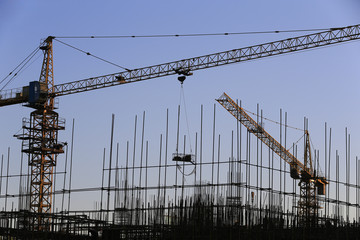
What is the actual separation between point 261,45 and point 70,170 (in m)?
26.9

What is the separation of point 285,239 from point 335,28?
33.7 meters

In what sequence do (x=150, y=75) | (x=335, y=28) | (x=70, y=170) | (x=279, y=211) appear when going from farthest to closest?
(x=150, y=75) < (x=335, y=28) < (x=70, y=170) < (x=279, y=211)

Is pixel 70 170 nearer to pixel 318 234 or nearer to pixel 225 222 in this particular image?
pixel 225 222

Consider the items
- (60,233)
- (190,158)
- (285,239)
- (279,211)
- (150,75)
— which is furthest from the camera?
(150,75)

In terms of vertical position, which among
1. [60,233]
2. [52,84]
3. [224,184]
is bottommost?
[60,233]

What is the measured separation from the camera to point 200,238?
1044 inches

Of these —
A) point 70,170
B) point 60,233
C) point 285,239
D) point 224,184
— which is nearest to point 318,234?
point 285,239

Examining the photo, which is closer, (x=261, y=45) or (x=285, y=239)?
(x=285, y=239)

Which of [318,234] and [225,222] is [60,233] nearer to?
[225,222]

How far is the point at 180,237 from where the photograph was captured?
88.6 ft

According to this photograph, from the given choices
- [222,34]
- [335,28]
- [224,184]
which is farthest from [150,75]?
[224,184]

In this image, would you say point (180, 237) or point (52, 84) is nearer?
point (180, 237)

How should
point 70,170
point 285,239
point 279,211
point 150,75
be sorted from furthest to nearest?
point 150,75 → point 70,170 → point 279,211 → point 285,239

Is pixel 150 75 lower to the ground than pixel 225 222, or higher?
higher
